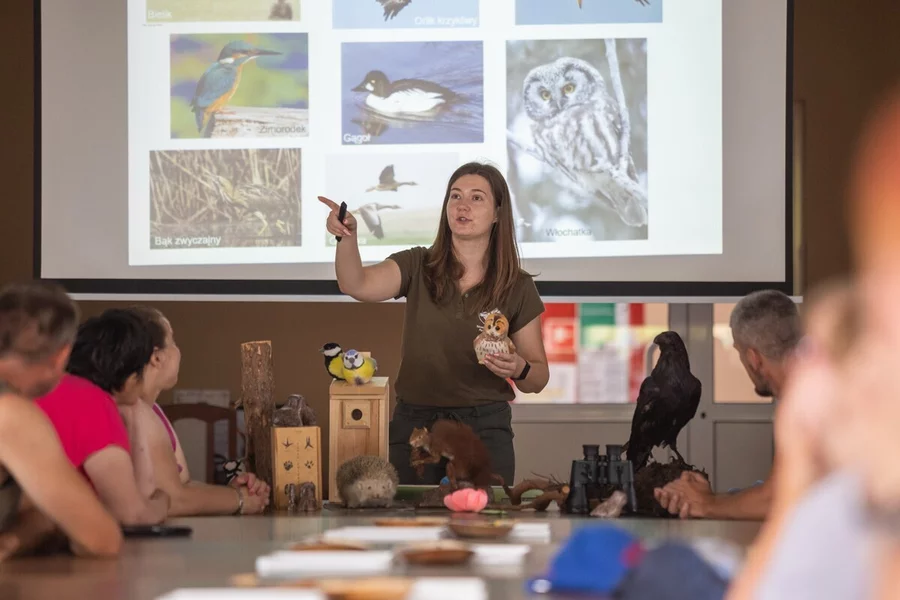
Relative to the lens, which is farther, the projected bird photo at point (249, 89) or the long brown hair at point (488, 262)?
the projected bird photo at point (249, 89)

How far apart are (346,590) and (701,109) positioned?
3.50 m

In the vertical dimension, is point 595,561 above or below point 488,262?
below

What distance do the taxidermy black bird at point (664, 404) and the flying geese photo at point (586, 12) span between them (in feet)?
7.00

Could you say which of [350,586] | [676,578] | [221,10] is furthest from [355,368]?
[221,10]

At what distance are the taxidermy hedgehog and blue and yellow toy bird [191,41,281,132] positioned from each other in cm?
244

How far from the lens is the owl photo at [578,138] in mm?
4477

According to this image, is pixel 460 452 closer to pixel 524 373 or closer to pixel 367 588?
pixel 524 373

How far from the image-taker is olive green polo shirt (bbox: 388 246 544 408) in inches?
121

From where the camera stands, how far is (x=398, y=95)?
178 inches

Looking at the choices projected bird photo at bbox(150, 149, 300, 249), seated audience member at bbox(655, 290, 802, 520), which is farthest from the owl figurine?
projected bird photo at bbox(150, 149, 300, 249)

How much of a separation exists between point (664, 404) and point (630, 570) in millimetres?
1522

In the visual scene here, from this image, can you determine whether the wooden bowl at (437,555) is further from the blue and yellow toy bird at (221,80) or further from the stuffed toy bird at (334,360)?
the blue and yellow toy bird at (221,80)

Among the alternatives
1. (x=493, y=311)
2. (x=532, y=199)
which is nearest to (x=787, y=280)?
(x=532, y=199)

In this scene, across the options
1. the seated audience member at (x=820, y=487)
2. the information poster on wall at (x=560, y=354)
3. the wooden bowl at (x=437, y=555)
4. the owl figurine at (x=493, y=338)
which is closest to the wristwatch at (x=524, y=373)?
the owl figurine at (x=493, y=338)
